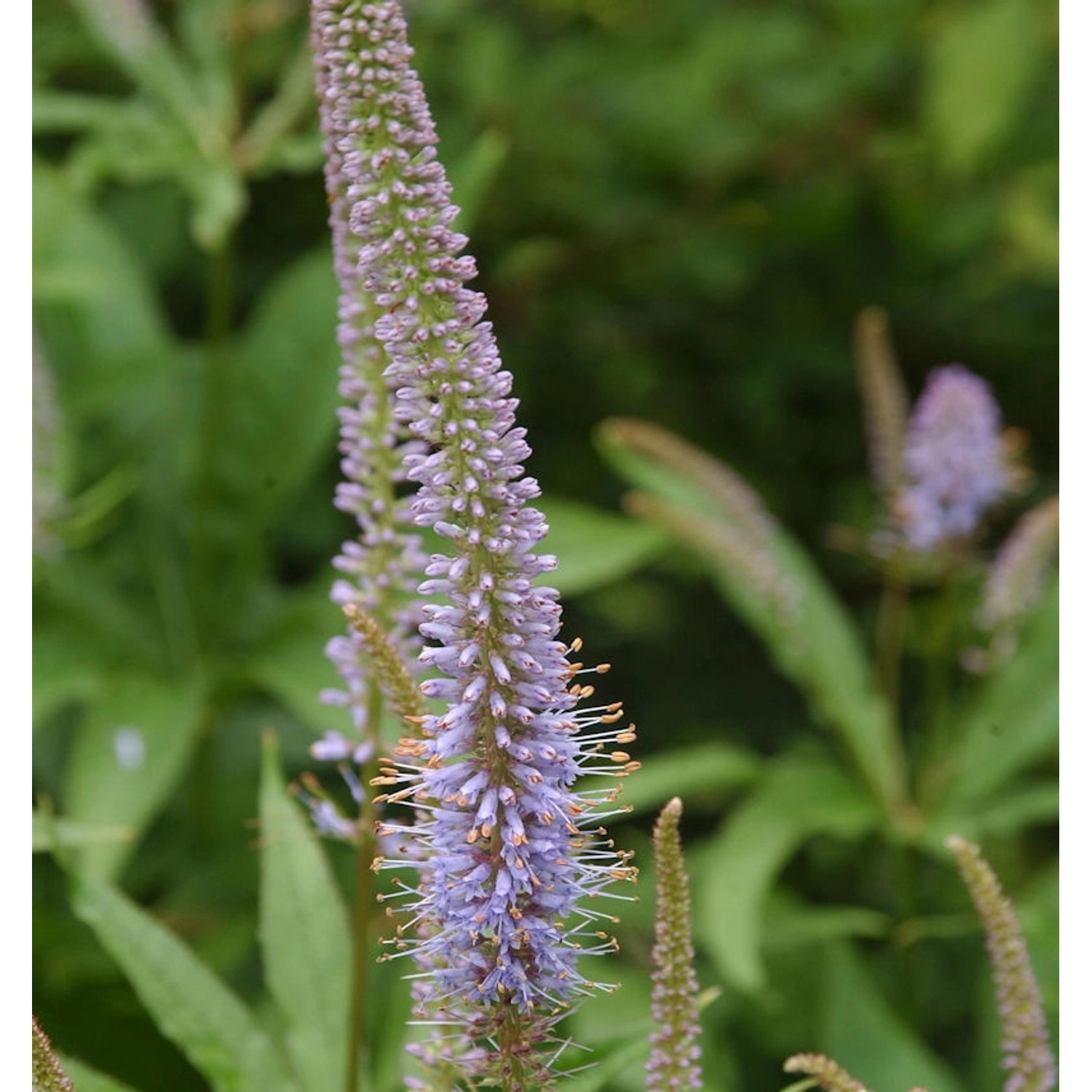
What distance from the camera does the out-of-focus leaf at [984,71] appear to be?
4094mm

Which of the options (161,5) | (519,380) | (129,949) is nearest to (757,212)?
(519,380)

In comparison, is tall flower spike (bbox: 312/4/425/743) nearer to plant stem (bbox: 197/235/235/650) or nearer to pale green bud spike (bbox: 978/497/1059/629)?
plant stem (bbox: 197/235/235/650)

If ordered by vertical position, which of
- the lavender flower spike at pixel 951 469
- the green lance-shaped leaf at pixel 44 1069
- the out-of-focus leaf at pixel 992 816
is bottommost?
the green lance-shaped leaf at pixel 44 1069

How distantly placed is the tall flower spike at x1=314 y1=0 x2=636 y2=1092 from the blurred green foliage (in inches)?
29.1

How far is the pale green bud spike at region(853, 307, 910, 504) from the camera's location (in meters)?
3.27

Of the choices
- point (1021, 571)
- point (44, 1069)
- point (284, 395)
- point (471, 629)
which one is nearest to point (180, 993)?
point (44, 1069)

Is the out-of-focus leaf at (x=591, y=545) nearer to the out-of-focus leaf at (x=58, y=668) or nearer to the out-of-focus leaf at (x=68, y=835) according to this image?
the out-of-focus leaf at (x=58, y=668)

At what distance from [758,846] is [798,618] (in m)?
0.64

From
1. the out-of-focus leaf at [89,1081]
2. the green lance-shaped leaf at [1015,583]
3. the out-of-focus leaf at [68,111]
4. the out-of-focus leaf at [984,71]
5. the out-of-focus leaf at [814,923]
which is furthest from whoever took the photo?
the out-of-focus leaf at [984,71]

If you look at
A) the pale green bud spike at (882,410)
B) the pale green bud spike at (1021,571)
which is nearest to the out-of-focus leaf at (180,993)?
the pale green bud spike at (882,410)

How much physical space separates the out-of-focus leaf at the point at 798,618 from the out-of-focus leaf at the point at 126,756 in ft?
3.77

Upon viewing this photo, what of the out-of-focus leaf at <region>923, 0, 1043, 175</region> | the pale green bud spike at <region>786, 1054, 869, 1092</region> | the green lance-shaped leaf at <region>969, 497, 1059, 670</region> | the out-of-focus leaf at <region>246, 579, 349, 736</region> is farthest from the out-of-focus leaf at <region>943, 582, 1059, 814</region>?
the pale green bud spike at <region>786, 1054, 869, 1092</region>

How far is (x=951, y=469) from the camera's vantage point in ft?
11.7
